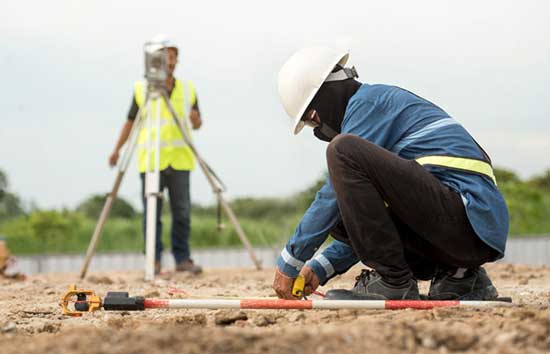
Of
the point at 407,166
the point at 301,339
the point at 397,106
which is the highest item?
the point at 397,106

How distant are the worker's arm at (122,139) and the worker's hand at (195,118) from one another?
568 mm

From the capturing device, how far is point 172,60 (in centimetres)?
776

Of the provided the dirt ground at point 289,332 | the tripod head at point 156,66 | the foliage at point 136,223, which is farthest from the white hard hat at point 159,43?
the foliage at point 136,223

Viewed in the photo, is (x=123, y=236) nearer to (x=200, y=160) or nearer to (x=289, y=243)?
(x=200, y=160)

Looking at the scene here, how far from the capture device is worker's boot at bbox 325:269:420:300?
356cm

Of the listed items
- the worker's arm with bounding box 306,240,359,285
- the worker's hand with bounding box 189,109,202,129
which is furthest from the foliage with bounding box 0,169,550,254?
the worker's arm with bounding box 306,240,359,285

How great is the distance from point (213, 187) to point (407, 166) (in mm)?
4587

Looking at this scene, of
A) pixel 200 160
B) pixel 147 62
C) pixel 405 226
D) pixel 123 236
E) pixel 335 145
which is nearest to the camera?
pixel 335 145

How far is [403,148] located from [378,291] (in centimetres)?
62

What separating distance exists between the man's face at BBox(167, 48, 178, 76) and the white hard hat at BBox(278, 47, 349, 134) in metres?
4.07

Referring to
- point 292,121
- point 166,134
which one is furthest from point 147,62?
point 292,121

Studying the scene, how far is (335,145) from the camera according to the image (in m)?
3.38

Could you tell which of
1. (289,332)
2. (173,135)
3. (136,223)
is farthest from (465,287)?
(136,223)

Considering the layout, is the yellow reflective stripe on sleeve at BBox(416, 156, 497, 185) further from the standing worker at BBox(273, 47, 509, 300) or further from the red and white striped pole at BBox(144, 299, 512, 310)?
the red and white striped pole at BBox(144, 299, 512, 310)
